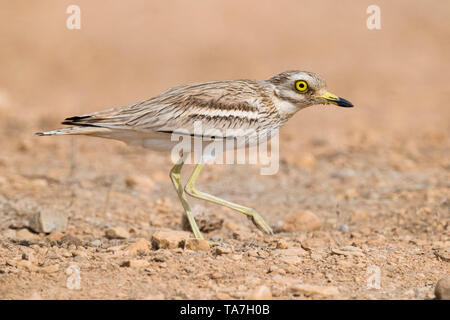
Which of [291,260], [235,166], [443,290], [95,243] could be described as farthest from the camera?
[235,166]

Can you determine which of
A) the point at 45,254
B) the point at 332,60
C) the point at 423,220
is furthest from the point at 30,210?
the point at 332,60

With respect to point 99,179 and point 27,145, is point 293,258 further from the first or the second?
point 27,145

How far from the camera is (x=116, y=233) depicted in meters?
5.34

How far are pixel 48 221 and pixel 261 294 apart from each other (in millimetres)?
2292

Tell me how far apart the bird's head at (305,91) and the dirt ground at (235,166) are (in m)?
0.96

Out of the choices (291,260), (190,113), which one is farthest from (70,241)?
(291,260)

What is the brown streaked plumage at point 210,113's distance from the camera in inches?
203

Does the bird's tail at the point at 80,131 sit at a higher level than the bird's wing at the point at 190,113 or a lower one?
lower

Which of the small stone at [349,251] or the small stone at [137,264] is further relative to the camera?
the small stone at [349,251]

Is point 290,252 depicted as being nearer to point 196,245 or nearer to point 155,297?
point 196,245

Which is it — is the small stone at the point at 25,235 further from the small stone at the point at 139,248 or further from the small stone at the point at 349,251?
Answer: the small stone at the point at 349,251

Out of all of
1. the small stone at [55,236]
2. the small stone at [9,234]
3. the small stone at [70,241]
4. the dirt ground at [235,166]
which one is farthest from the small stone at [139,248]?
the small stone at [9,234]

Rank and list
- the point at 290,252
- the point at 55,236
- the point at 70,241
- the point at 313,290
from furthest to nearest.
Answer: the point at 55,236, the point at 70,241, the point at 290,252, the point at 313,290
